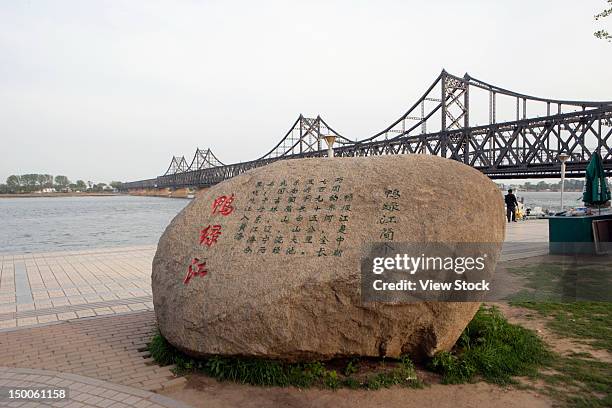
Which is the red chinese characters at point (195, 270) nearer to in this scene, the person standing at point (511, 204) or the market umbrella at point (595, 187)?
the market umbrella at point (595, 187)

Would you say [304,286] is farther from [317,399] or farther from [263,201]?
[263,201]

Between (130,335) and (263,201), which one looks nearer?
(263,201)

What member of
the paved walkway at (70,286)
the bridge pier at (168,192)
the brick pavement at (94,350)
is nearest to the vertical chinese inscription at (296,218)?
the brick pavement at (94,350)

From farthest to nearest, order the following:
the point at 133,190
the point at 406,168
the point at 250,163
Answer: the point at 133,190 → the point at 250,163 → the point at 406,168

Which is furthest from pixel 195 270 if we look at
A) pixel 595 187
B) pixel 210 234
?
pixel 595 187

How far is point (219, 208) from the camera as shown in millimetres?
4375

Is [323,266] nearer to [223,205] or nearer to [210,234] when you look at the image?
[210,234]

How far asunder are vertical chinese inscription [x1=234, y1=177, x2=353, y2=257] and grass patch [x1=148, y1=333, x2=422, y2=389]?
0.89 m

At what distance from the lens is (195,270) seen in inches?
153

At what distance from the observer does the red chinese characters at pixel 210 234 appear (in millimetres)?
4070

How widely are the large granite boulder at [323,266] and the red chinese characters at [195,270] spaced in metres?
0.01

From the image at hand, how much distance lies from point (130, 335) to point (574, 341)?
4235 millimetres

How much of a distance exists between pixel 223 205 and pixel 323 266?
Result: 4.42ft

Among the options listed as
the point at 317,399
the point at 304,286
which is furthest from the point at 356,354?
the point at 304,286
